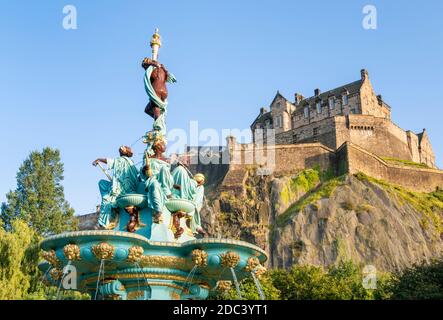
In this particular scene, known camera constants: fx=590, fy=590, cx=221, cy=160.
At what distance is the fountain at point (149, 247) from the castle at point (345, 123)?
6107 centimetres

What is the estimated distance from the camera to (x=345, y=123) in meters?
76.1

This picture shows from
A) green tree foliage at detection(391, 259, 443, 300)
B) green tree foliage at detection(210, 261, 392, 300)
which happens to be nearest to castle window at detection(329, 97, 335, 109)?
green tree foliage at detection(210, 261, 392, 300)

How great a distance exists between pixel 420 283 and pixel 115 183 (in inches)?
922

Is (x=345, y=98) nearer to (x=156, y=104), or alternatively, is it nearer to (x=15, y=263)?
(x=15, y=263)

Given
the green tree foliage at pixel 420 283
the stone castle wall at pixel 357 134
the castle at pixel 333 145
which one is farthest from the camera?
the stone castle wall at pixel 357 134

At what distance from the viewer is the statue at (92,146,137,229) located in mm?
14359

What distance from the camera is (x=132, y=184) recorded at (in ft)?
48.4

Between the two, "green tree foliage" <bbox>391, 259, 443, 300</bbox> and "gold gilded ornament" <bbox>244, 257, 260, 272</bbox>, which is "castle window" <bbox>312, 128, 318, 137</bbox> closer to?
"green tree foliage" <bbox>391, 259, 443, 300</bbox>

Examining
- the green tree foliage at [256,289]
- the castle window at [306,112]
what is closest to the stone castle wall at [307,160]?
the castle window at [306,112]

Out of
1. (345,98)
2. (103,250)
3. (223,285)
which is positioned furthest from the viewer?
(345,98)

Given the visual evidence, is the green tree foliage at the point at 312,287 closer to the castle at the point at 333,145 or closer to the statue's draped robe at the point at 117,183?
the statue's draped robe at the point at 117,183

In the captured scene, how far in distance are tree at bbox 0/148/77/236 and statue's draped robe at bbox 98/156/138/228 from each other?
69.2ft

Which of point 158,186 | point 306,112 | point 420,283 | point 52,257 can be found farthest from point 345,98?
point 52,257

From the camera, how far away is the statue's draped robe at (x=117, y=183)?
14.4m
